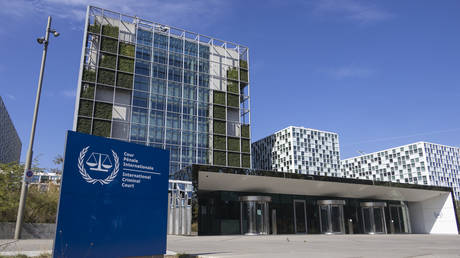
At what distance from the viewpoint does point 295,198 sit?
27.9 metres

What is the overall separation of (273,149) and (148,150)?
363 feet

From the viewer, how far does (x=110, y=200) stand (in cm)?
740

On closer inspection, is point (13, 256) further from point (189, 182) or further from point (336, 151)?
point (336, 151)

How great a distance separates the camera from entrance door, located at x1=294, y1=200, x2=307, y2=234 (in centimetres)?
2762

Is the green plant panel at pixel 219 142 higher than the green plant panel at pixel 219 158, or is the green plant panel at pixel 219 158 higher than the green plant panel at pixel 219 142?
the green plant panel at pixel 219 142

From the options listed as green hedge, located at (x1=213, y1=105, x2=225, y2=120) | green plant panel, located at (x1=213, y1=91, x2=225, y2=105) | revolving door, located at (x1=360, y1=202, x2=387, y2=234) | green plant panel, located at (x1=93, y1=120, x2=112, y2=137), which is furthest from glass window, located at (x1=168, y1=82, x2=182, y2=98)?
revolving door, located at (x1=360, y1=202, x2=387, y2=234)

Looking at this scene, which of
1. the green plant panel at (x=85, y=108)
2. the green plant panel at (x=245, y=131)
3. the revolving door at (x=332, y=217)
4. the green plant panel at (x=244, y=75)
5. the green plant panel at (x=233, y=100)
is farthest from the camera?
the green plant panel at (x=244, y=75)

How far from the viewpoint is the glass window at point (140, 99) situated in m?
56.2

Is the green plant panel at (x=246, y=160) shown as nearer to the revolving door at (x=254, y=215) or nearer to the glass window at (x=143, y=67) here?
the glass window at (x=143, y=67)

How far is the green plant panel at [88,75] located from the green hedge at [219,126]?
21200 mm

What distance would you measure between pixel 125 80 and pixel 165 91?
7170 mm

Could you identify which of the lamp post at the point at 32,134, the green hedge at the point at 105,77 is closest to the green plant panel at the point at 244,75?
the green hedge at the point at 105,77

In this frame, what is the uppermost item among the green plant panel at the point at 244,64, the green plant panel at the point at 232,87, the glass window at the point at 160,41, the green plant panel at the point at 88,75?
the glass window at the point at 160,41

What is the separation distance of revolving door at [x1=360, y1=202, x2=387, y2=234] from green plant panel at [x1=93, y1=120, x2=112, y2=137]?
123 feet
